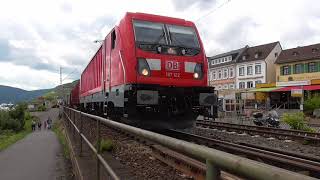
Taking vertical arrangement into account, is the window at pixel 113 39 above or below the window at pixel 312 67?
below

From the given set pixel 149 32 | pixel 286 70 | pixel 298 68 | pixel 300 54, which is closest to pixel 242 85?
pixel 286 70

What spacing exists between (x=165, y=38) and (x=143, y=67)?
1.34 metres

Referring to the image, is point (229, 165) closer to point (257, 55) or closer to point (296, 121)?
point (296, 121)

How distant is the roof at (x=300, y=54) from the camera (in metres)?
54.5

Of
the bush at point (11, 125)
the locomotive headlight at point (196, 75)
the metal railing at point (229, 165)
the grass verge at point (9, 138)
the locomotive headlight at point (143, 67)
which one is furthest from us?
the bush at point (11, 125)

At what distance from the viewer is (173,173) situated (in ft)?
12.0

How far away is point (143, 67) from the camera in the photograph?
12.5 metres

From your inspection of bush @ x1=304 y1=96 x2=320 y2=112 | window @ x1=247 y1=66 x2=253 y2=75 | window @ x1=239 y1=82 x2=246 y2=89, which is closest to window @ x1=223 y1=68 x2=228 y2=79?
window @ x1=239 y1=82 x2=246 y2=89

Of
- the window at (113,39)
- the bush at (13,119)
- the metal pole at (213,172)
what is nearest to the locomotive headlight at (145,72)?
the window at (113,39)

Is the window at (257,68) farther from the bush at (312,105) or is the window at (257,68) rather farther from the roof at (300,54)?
the bush at (312,105)

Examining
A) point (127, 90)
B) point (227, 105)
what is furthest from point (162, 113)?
point (227, 105)

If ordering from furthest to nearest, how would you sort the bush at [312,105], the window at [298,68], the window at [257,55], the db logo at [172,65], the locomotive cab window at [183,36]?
1. the window at [257,55]
2. the window at [298,68]
3. the bush at [312,105]
4. the locomotive cab window at [183,36]
5. the db logo at [172,65]

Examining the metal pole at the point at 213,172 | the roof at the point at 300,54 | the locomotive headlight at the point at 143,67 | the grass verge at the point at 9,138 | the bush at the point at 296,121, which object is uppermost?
the roof at the point at 300,54

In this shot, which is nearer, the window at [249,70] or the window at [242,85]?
the window at [249,70]
